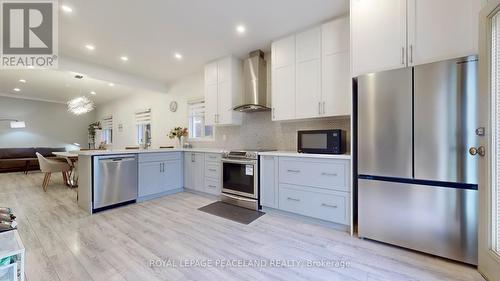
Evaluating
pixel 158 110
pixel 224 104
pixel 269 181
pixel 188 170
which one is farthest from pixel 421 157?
pixel 158 110

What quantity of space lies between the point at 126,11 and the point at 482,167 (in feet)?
12.7

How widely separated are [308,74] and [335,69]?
14.3 inches

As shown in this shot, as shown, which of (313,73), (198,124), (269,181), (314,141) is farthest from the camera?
(198,124)

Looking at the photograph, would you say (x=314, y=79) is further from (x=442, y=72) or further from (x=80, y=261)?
(x=80, y=261)

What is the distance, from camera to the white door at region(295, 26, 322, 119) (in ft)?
8.91

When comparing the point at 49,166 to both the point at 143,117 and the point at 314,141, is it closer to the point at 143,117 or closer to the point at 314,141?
the point at 143,117

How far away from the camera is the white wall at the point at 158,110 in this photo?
4.93 meters

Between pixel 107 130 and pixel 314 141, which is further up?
pixel 107 130

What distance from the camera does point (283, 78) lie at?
119 inches

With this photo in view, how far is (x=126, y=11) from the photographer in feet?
8.04

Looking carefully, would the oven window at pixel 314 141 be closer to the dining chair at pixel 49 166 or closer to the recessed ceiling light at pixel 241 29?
the recessed ceiling light at pixel 241 29

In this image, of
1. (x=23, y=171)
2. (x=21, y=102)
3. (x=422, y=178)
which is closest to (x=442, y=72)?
(x=422, y=178)

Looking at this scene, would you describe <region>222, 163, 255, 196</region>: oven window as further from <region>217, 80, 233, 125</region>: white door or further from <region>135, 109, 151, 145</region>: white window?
<region>135, 109, 151, 145</region>: white window

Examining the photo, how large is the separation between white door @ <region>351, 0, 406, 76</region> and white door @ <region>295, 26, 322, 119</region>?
1.97 ft
